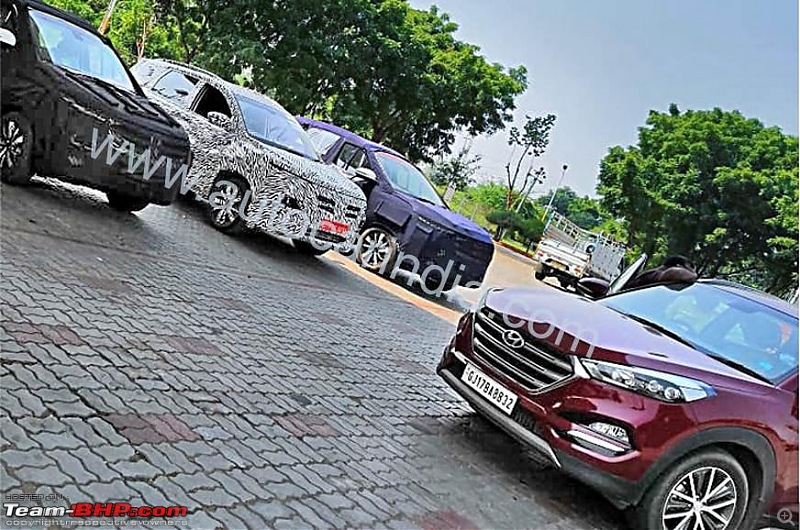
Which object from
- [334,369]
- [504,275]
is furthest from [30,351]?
[504,275]

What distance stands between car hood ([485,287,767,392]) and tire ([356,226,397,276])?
5698 mm

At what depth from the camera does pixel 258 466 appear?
3.74 m

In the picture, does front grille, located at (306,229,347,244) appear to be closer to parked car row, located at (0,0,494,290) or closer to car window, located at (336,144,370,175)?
parked car row, located at (0,0,494,290)

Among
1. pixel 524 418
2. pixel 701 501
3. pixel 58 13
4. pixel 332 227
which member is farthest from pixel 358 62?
pixel 701 501

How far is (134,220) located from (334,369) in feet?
12.4

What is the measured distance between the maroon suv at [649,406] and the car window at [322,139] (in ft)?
23.8

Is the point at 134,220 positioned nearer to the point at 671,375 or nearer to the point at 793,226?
the point at 671,375

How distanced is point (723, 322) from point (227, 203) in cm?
626

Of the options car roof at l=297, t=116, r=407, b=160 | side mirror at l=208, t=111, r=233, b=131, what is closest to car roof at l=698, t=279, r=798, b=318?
side mirror at l=208, t=111, r=233, b=131

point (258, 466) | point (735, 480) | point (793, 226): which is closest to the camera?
point (258, 466)

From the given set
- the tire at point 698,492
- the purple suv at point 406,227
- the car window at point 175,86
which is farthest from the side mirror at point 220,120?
the tire at point 698,492

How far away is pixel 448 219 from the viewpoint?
11055 millimetres

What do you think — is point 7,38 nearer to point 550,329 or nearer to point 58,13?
point 58,13

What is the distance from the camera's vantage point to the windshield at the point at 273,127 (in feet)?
31.7
